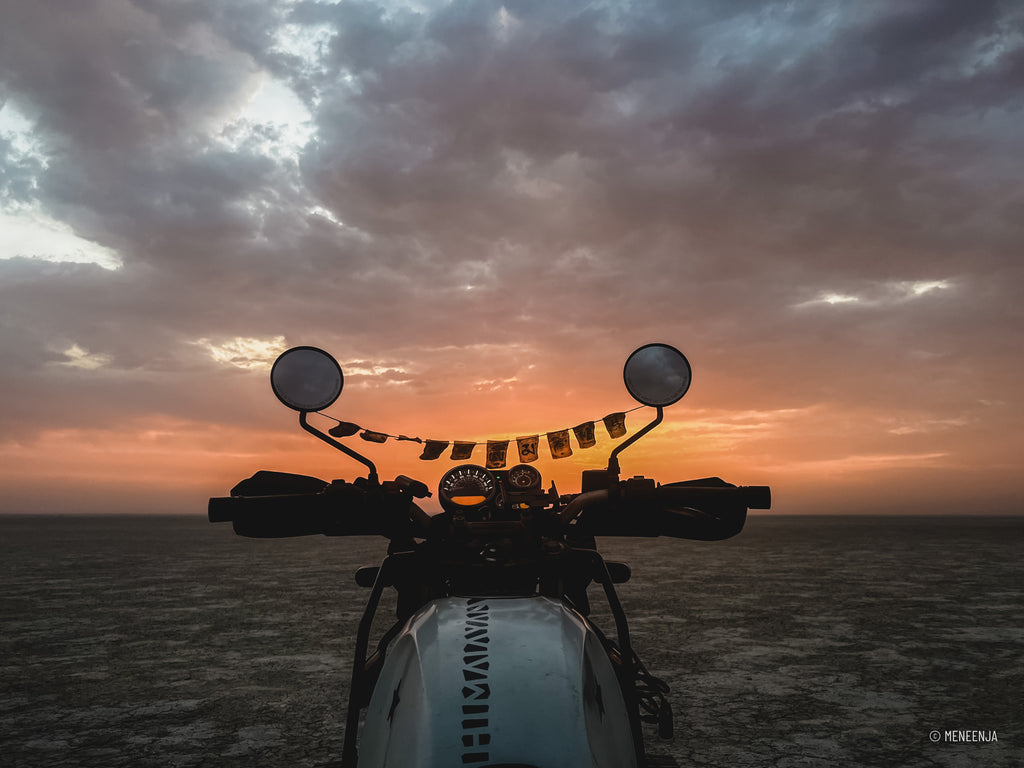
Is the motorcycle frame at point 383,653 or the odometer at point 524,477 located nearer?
the motorcycle frame at point 383,653

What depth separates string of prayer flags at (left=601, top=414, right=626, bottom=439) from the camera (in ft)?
15.4

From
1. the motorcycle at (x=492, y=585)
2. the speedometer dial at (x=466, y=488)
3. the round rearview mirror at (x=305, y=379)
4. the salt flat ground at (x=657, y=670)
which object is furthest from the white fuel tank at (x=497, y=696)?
the salt flat ground at (x=657, y=670)

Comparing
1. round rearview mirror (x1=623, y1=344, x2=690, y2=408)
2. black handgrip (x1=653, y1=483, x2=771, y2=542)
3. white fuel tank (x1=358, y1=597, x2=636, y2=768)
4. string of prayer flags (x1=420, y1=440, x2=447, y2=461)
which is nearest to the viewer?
white fuel tank (x1=358, y1=597, x2=636, y2=768)

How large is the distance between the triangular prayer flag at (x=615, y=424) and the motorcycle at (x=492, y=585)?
1.04 metres

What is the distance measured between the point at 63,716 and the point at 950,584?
15.5 metres

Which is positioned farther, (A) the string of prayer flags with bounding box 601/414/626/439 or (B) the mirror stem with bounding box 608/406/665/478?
(A) the string of prayer flags with bounding box 601/414/626/439

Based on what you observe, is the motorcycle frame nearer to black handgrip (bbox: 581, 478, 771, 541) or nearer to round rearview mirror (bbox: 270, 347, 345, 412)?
black handgrip (bbox: 581, 478, 771, 541)

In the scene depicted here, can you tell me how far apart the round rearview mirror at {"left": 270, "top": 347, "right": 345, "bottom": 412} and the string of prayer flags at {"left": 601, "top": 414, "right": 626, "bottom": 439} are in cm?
188

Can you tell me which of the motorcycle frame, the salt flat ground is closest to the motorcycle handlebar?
the motorcycle frame

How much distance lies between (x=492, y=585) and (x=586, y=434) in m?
Result: 2.80

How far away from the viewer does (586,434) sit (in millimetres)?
5348

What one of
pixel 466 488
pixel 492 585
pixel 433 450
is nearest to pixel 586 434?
pixel 433 450

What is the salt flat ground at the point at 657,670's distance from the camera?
5230 mm

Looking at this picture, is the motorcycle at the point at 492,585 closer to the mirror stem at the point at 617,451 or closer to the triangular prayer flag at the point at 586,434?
the mirror stem at the point at 617,451
